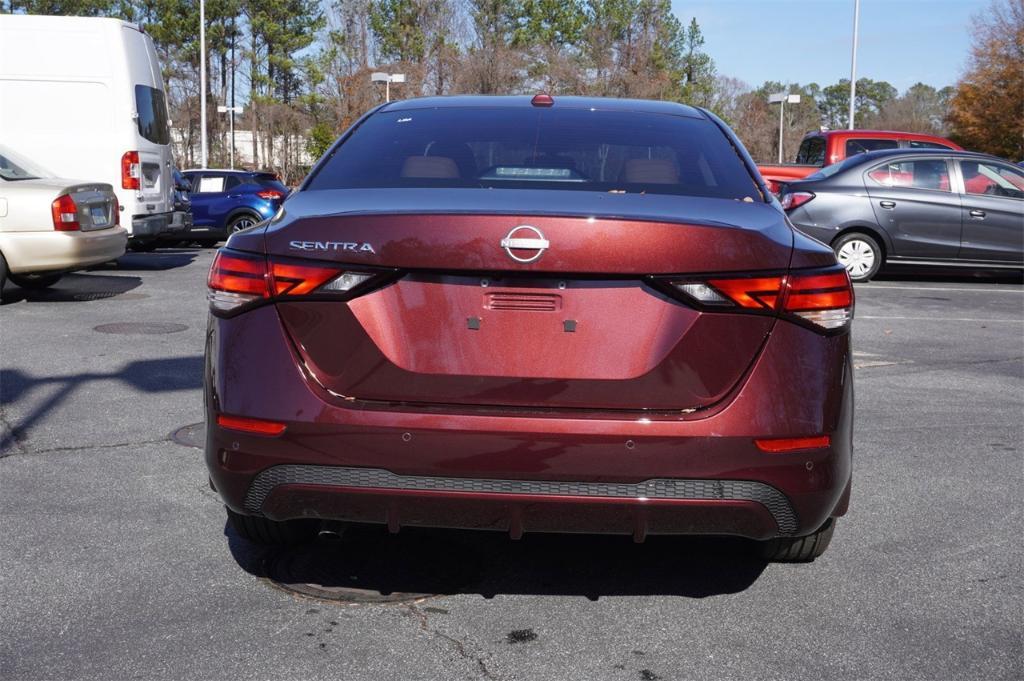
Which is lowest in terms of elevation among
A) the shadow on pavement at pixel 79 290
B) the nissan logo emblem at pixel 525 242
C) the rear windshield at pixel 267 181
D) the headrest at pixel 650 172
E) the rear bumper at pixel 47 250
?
the shadow on pavement at pixel 79 290

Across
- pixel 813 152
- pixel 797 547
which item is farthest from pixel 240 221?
pixel 797 547

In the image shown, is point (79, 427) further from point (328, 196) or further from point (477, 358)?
point (477, 358)

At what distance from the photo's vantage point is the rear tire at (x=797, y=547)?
3895 millimetres

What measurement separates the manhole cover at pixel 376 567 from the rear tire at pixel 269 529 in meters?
0.08

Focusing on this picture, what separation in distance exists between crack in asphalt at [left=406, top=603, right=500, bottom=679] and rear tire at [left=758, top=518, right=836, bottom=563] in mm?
1162

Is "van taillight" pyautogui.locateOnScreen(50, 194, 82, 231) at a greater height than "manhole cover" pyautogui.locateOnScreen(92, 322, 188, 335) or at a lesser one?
greater

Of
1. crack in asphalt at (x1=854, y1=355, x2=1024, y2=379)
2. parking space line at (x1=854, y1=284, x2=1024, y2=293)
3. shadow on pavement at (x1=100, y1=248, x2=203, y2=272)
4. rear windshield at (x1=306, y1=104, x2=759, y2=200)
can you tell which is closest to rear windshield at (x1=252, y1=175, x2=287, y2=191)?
shadow on pavement at (x1=100, y1=248, x2=203, y2=272)

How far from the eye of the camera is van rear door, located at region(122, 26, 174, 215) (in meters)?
15.0

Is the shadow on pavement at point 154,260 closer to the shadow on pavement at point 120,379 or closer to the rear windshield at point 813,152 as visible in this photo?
the shadow on pavement at point 120,379

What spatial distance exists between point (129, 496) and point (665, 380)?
2.64 m

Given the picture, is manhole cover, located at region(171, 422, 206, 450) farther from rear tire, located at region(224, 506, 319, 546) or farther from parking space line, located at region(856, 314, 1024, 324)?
parking space line, located at region(856, 314, 1024, 324)

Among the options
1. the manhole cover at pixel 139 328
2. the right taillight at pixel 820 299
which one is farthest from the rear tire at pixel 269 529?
the manhole cover at pixel 139 328

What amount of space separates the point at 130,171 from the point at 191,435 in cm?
967

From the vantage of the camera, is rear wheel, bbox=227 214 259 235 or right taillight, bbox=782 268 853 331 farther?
rear wheel, bbox=227 214 259 235
